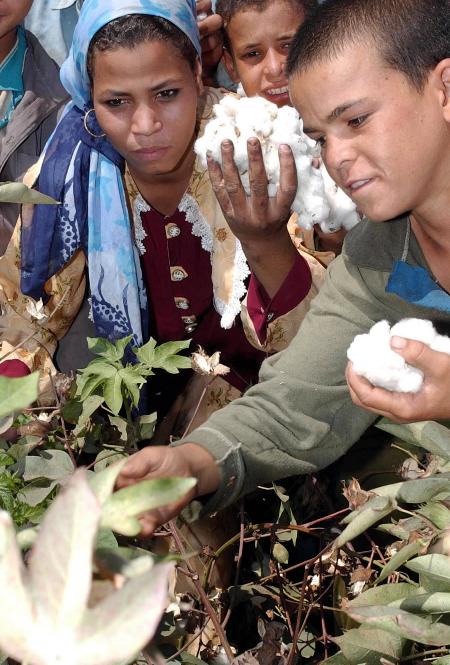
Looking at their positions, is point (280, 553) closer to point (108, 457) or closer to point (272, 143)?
point (108, 457)

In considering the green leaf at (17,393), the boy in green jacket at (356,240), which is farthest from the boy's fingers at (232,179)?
the green leaf at (17,393)

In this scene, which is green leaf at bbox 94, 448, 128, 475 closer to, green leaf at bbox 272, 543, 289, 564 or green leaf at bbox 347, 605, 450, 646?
green leaf at bbox 272, 543, 289, 564

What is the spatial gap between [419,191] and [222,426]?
437 millimetres

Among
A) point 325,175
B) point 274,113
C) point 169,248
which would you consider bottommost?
point 169,248

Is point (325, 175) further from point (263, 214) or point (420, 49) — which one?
point (420, 49)

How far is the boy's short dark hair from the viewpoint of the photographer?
6.35 feet

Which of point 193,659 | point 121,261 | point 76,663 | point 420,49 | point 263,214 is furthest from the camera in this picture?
point 121,261

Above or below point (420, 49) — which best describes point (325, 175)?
below

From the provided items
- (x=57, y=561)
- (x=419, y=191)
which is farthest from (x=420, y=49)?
(x=57, y=561)

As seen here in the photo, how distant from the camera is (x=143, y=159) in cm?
177

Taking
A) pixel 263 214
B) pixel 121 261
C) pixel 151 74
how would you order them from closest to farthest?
pixel 263 214, pixel 151 74, pixel 121 261

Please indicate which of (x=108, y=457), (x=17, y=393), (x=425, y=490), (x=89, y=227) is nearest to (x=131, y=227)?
(x=89, y=227)

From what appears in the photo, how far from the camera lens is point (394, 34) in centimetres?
118

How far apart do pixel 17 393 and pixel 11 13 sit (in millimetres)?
1950
